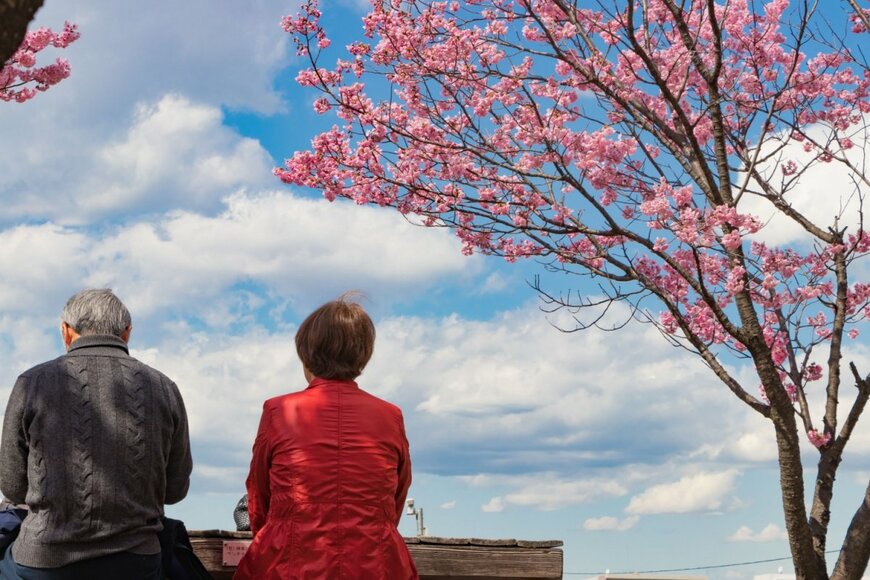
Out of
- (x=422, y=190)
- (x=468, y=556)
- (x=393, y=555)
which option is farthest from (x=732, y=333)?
(x=393, y=555)

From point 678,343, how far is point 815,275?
1.61m

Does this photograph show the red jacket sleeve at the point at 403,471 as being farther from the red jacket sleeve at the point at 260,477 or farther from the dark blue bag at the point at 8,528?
the dark blue bag at the point at 8,528

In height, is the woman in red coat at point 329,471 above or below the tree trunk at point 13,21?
below

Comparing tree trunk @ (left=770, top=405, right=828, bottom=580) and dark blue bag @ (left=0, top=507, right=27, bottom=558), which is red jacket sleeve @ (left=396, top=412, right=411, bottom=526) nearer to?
dark blue bag @ (left=0, top=507, right=27, bottom=558)

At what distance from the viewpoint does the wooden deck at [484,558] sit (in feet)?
13.5

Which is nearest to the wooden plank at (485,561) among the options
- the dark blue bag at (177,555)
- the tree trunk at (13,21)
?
the dark blue bag at (177,555)

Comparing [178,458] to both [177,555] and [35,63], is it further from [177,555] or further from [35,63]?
[35,63]

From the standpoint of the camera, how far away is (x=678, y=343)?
23.9 ft

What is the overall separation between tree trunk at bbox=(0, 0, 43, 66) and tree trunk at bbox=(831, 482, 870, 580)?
6503 mm

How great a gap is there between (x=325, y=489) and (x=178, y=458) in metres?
0.58

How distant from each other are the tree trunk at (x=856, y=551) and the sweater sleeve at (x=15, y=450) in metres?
5.75

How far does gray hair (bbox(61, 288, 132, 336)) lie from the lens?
3197mm

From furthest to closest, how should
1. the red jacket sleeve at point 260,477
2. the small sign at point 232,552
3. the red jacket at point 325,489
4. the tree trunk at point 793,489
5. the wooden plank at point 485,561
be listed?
the tree trunk at point 793,489
the wooden plank at point 485,561
the small sign at point 232,552
the red jacket sleeve at point 260,477
the red jacket at point 325,489

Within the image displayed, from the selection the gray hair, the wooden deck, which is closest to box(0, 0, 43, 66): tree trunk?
the gray hair
